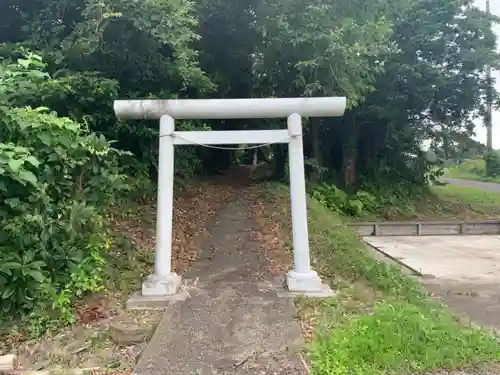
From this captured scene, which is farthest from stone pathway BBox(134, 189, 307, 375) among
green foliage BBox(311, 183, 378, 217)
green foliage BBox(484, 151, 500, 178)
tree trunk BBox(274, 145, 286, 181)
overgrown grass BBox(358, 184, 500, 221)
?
green foliage BBox(484, 151, 500, 178)

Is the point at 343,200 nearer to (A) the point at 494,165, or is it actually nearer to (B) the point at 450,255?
(B) the point at 450,255

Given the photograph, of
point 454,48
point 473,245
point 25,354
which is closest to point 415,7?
point 454,48

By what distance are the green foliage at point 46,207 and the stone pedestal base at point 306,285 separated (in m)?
2.26

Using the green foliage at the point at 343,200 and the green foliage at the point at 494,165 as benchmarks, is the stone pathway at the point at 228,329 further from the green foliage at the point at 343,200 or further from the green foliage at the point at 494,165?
the green foliage at the point at 494,165

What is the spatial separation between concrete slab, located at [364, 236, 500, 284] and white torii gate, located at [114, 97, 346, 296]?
173 inches

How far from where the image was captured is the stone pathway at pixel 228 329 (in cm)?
365

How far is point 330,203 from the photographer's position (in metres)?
15.0

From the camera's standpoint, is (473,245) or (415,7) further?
(415,7)

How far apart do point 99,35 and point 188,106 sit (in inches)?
90.0

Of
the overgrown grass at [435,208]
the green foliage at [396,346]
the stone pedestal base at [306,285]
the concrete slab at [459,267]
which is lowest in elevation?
the concrete slab at [459,267]

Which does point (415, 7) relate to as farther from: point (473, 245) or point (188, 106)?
point (188, 106)

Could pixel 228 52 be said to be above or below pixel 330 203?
above

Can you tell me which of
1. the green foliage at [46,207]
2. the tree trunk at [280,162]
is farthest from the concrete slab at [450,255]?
the green foliage at [46,207]

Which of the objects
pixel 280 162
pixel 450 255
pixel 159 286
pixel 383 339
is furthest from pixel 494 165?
pixel 383 339
